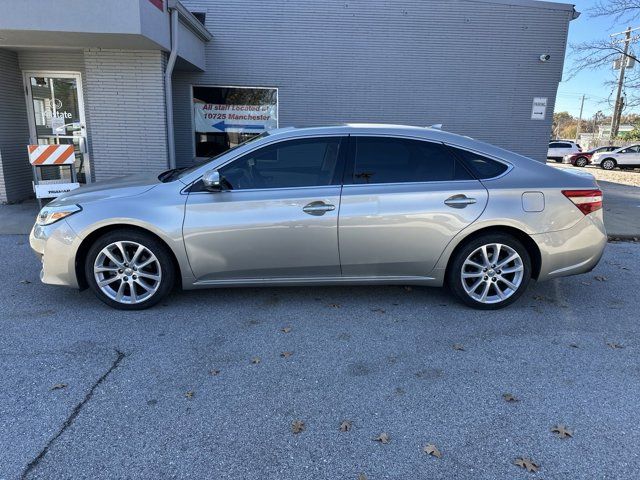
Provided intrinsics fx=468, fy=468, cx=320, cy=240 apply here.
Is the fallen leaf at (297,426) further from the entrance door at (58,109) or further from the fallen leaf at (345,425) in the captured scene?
the entrance door at (58,109)

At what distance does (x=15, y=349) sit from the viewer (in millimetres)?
3498

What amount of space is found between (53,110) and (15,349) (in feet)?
24.6

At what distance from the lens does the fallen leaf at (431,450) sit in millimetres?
2483

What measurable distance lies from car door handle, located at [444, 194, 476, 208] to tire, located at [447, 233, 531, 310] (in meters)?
0.35

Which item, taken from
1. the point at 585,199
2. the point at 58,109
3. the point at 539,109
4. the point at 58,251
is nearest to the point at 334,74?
the point at 539,109

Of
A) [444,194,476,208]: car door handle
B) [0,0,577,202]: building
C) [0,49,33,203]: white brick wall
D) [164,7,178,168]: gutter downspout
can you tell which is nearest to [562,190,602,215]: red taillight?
[444,194,476,208]: car door handle

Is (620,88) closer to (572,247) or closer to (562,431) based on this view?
(572,247)

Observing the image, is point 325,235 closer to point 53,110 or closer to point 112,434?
point 112,434

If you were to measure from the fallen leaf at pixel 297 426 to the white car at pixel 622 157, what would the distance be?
1179 inches

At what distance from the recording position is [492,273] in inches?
169

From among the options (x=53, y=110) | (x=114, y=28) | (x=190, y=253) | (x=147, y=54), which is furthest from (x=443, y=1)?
(x=190, y=253)

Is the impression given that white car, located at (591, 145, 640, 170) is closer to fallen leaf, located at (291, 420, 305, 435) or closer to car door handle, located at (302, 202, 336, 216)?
car door handle, located at (302, 202, 336, 216)

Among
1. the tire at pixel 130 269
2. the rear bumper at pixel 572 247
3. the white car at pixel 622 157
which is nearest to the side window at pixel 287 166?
the tire at pixel 130 269

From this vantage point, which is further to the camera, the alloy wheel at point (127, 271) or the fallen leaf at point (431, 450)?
the alloy wheel at point (127, 271)
